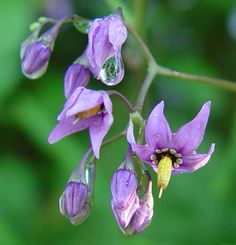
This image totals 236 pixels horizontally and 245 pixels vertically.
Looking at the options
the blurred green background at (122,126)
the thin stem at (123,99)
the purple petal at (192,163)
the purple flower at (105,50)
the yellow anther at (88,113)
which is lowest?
the blurred green background at (122,126)

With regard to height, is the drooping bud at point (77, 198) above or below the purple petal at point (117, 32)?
below

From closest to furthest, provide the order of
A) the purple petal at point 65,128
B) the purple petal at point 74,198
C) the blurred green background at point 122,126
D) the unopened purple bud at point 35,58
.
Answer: the purple petal at point 74,198
the purple petal at point 65,128
the unopened purple bud at point 35,58
the blurred green background at point 122,126

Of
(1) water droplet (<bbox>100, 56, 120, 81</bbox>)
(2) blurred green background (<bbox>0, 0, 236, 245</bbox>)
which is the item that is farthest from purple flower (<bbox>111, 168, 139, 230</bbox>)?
(2) blurred green background (<bbox>0, 0, 236, 245</bbox>)

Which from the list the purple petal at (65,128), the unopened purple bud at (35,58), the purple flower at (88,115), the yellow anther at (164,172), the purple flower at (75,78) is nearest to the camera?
the yellow anther at (164,172)

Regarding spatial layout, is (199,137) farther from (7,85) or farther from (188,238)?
(7,85)

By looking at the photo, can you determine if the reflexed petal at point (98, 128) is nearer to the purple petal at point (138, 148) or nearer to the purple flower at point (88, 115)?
the purple flower at point (88, 115)

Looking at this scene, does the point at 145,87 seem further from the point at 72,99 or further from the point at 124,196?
the point at 124,196

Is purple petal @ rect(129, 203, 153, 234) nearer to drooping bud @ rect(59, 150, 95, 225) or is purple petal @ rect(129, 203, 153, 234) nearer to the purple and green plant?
the purple and green plant

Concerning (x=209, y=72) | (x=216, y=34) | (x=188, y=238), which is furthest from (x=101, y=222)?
(x=216, y=34)

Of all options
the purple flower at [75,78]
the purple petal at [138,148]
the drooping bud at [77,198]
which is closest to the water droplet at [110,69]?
the purple petal at [138,148]
